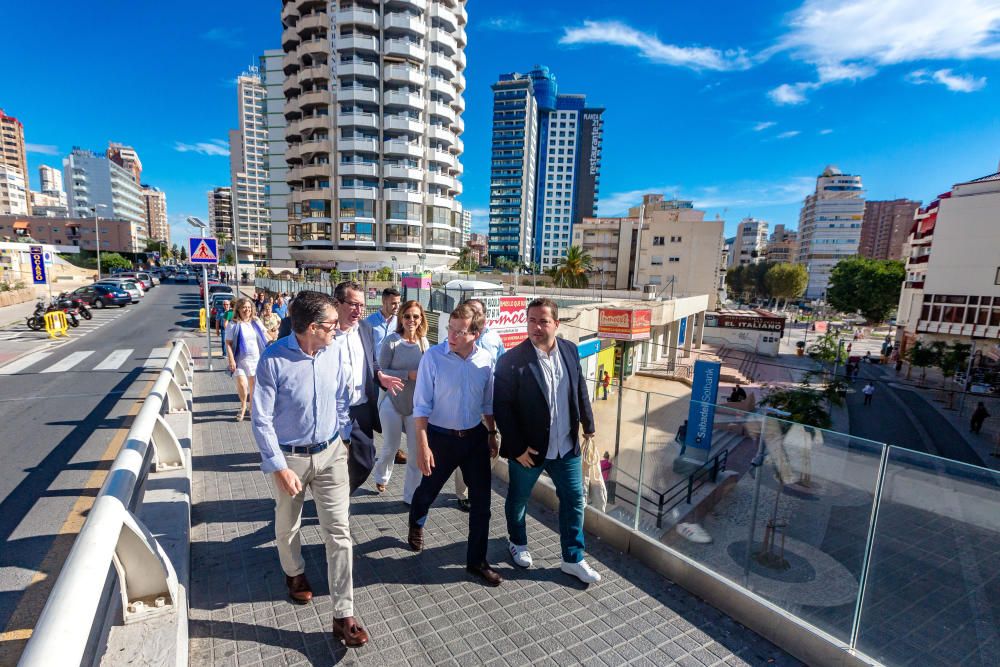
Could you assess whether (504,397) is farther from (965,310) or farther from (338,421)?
(965,310)

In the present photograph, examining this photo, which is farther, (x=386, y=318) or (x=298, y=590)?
(x=386, y=318)

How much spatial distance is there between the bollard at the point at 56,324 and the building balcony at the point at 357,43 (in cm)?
4496

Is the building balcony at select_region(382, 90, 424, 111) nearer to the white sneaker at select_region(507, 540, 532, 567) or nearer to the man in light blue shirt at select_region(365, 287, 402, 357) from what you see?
the man in light blue shirt at select_region(365, 287, 402, 357)

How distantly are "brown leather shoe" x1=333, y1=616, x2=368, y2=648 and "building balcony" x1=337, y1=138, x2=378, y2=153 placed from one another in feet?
183

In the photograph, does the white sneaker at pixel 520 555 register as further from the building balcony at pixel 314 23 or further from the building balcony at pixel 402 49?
the building balcony at pixel 314 23

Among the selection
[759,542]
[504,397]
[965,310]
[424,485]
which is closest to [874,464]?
[759,542]

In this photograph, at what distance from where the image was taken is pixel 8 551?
3.72 m

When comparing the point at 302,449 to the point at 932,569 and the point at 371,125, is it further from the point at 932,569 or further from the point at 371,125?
the point at 371,125

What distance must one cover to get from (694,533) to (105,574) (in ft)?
13.0

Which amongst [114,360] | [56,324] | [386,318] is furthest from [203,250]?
[56,324]

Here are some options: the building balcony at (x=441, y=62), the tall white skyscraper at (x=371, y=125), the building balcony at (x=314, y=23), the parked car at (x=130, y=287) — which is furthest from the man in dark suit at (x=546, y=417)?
the building balcony at (x=314, y=23)

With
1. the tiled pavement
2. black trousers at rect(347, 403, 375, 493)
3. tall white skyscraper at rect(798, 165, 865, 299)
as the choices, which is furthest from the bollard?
tall white skyscraper at rect(798, 165, 865, 299)

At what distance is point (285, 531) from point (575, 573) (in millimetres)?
1900

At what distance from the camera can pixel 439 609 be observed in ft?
9.42
